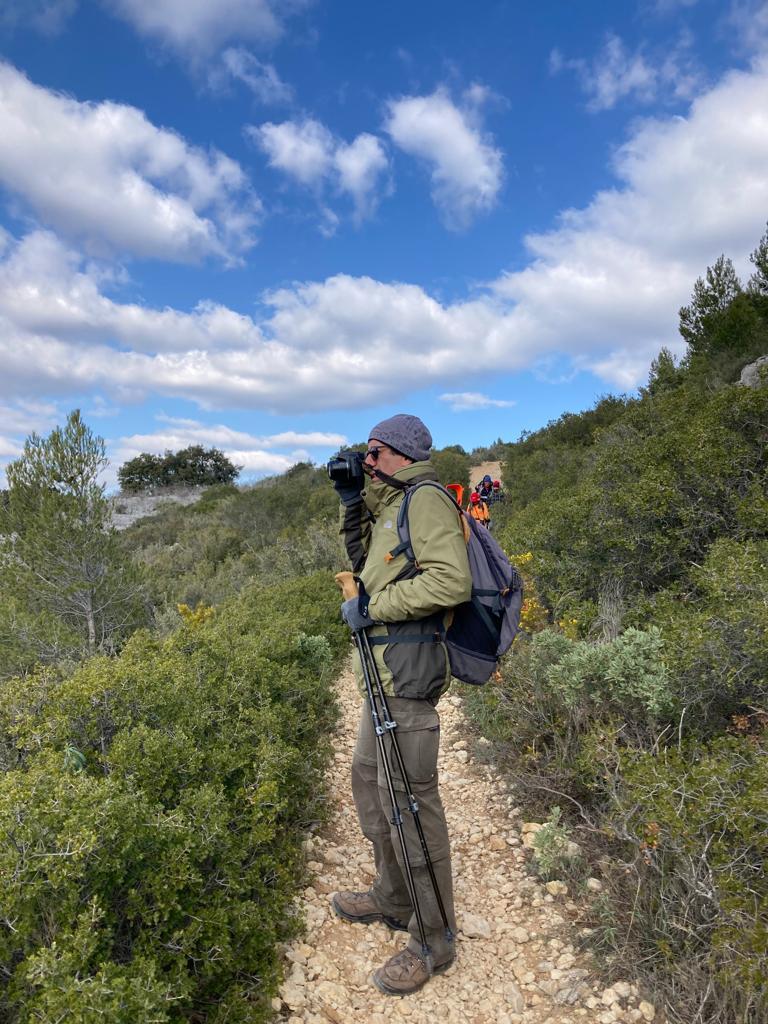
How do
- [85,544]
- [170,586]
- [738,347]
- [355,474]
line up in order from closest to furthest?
[355,474] → [85,544] → [170,586] → [738,347]

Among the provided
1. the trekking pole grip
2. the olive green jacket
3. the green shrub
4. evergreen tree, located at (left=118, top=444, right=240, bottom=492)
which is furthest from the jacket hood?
evergreen tree, located at (left=118, top=444, right=240, bottom=492)

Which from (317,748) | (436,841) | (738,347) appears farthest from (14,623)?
(738,347)

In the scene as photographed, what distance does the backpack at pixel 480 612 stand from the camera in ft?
7.89

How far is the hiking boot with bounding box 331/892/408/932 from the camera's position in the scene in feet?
9.39

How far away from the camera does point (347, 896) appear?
2.96 m

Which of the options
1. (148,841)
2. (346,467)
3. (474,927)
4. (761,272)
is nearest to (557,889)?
(474,927)

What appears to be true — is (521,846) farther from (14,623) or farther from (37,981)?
(14,623)

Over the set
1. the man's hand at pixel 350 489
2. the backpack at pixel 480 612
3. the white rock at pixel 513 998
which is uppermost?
the man's hand at pixel 350 489

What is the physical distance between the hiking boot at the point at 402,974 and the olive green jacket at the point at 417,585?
1150mm

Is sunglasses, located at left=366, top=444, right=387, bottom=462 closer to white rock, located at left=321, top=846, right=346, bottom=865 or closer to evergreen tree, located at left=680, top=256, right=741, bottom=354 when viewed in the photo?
white rock, located at left=321, top=846, right=346, bottom=865

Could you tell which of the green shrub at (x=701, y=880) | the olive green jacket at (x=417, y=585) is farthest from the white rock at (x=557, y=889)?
the olive green jacket at (x=417, y=585)

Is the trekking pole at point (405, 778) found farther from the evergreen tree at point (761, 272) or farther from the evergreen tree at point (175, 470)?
the evergreen tree at point (175, 470)

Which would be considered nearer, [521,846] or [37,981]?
[37,981]

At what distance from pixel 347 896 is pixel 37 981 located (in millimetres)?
1765
